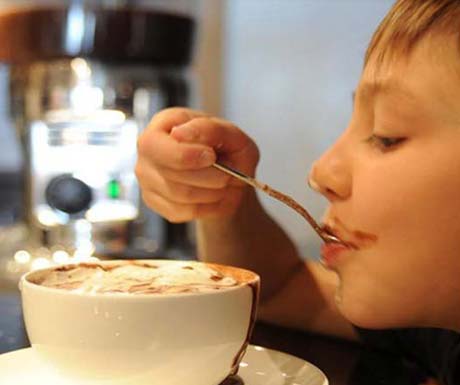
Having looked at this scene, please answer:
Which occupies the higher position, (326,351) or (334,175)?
(334,175)

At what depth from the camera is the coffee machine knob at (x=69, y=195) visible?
46.9 inches

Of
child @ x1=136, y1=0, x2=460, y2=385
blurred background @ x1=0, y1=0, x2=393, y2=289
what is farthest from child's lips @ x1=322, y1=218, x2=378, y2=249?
blurred background @ x1=0, y1=0, x2=393, y2=289

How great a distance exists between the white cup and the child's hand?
0.71ft

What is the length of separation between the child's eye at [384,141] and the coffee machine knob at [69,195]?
742mm

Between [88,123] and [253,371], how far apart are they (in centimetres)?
77

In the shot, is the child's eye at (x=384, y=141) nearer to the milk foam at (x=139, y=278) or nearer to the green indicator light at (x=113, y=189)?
the milk foam at (x=139, y=278)

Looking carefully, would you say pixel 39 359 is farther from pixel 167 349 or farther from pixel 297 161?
pixel 297 161

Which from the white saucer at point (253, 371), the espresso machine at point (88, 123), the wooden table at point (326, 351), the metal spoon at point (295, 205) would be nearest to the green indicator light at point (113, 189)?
the espresso machine at point (88, 123)

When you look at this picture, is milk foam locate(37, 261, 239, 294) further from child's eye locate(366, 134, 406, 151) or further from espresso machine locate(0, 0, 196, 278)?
espresso machine locate(0, 0, 196, 278)

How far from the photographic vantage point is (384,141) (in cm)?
52

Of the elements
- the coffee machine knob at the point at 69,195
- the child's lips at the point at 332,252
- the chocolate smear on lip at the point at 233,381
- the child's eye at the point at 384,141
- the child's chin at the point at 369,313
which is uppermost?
the child's eye at the point at 384,141

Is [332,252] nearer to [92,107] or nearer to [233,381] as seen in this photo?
[233,381]

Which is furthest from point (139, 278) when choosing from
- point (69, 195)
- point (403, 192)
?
point (69, 195)

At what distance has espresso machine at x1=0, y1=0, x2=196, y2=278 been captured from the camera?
46.4 inches
